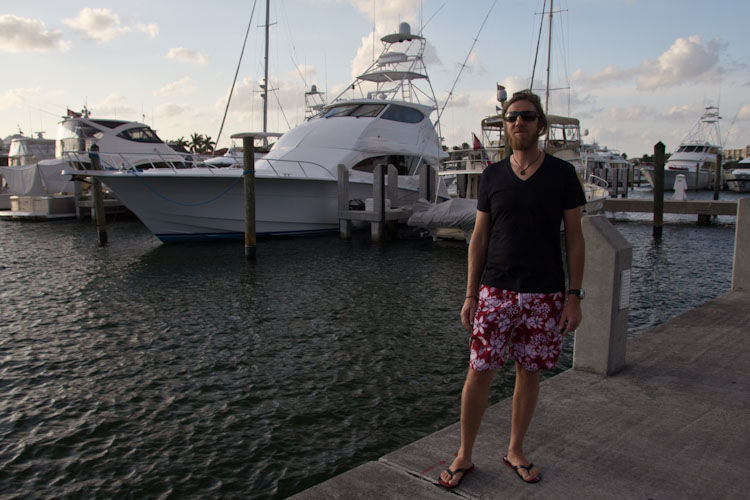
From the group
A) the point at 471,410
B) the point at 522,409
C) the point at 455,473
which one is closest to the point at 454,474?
the point at 455,473

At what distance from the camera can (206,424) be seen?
4781 millimetres

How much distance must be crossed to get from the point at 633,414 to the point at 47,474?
4.06 m

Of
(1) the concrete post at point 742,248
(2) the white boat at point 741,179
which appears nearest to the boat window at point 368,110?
(1) the concrete post at point 742,248

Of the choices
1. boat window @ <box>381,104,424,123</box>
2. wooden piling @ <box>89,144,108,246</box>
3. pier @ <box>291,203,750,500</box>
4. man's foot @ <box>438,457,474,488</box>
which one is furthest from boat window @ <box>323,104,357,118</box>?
man's foot @ <box>438,457,474,488</box>

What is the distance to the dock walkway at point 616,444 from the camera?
2738mm

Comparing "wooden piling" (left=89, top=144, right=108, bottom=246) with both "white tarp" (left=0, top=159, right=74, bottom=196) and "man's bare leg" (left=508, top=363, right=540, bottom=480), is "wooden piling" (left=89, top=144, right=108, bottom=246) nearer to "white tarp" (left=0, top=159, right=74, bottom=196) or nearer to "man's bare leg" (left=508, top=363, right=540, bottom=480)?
"white tarp" (left=0, top=159, right=74, bottom=196)

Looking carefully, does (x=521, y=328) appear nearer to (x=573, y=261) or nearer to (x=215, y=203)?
(x=573, y=261)

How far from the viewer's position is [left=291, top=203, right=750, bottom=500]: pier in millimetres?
2740

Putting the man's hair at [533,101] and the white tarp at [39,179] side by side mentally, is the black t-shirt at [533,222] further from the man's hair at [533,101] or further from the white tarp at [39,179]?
the white tarp at [39,179]

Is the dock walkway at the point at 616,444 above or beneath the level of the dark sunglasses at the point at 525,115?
beneath

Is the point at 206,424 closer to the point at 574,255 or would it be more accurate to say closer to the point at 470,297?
the point at 470,297

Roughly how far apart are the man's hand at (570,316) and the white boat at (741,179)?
54982 mm

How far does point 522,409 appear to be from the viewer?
288 cm

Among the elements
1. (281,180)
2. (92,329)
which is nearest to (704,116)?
(281,180)
